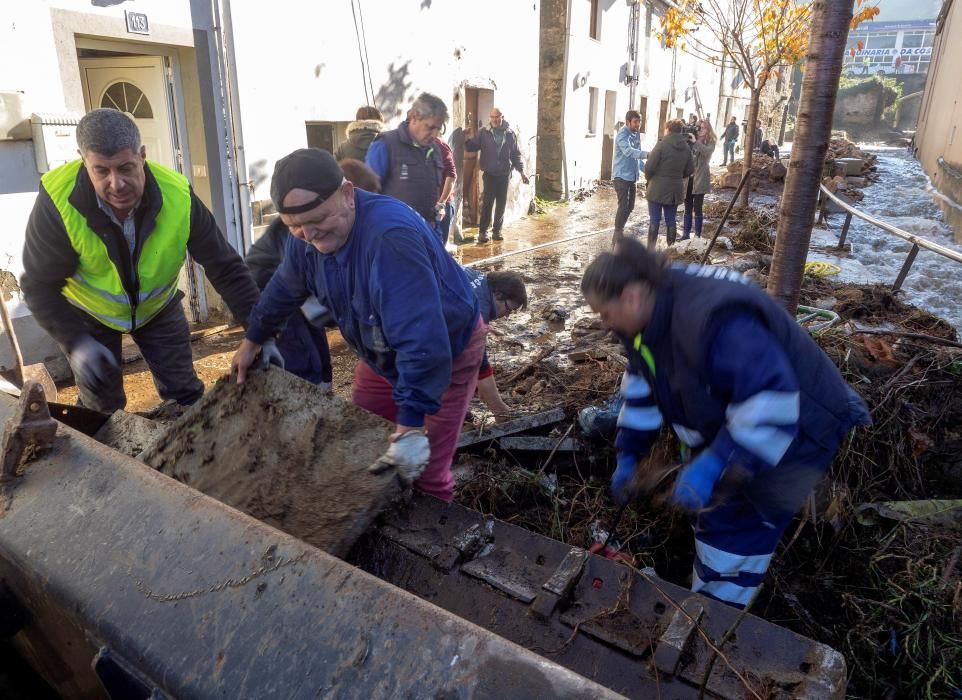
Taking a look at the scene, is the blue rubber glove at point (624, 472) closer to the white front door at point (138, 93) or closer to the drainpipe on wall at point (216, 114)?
the drainpipe on wall at point (216, 114)

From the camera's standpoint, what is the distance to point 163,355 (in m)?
3.25

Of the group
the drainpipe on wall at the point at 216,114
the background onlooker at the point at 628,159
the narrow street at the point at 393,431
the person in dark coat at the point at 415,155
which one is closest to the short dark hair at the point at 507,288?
the narrow street at the point at 393,431

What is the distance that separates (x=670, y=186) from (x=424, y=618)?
28.0ft

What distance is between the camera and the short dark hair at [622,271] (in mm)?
1881

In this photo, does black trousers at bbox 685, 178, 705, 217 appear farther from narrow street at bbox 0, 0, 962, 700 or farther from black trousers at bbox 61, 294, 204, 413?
black trousers at bbox 61, 294, 204, 413

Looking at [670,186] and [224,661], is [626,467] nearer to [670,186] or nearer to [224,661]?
[224,661]

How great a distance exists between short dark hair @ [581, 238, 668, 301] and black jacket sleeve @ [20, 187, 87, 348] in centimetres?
215

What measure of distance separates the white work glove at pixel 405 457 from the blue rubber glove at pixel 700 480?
753mm

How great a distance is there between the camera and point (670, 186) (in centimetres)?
880

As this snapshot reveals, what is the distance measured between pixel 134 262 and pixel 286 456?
1.39 meters

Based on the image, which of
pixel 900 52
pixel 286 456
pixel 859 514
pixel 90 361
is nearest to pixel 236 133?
pixel 90 361

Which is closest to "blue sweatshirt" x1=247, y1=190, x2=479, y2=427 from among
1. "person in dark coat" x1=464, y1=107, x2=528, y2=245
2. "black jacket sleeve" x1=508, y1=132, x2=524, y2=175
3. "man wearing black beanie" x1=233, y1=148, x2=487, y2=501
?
"man wearing black beanie" x1=233, y1=148, x2=487, y2=501

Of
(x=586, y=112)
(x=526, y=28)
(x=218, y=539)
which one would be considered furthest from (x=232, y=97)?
(x=586, y=112)

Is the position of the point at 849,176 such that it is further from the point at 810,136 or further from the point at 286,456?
the point at 286,456
